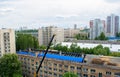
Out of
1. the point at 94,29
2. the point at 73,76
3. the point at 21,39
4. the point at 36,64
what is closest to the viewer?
Result: the point at 73,76

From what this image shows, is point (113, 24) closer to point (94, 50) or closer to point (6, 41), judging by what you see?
point (94, 50)

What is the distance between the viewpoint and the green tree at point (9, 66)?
56.5 feet

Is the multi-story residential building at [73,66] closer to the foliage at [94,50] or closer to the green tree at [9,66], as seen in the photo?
the green tree at [9,66]

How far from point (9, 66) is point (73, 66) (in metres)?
5.86


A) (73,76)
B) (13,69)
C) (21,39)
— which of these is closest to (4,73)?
(13,69)

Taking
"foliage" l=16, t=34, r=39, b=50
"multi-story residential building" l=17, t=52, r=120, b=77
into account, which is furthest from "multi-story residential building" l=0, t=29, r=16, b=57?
"foliage" l=16, t=34, r=39, b=50

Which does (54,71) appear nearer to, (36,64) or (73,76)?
(36,64)

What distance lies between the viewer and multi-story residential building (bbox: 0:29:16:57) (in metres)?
21.5

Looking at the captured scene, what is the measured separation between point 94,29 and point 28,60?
43472mm

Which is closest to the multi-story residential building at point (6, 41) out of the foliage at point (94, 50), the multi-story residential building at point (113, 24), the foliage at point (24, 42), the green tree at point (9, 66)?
the green tree at point (9, 66)

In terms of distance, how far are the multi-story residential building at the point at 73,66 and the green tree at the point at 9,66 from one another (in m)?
1.71

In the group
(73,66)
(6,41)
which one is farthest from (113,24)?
(73,66)

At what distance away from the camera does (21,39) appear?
91.7 ft

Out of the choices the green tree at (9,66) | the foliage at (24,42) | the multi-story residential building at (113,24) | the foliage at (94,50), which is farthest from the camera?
the multi-story residential building at (113,24)
